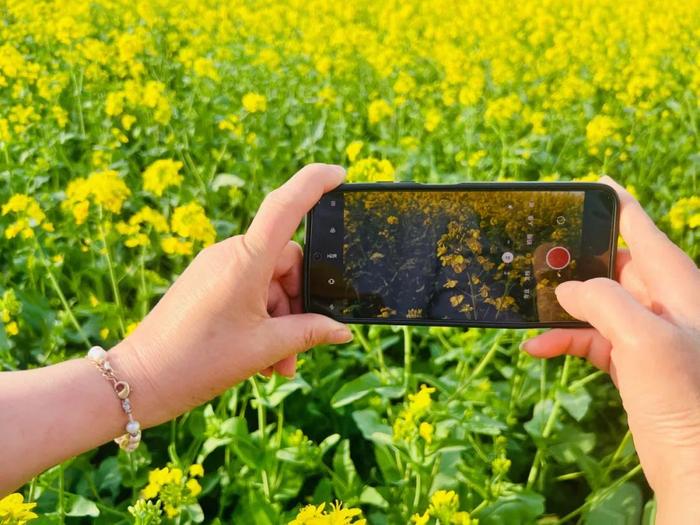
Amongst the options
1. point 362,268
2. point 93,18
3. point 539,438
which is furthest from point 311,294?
point 93,18

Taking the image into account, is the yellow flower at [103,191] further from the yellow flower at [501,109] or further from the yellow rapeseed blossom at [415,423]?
the yellow flower at [501,109]

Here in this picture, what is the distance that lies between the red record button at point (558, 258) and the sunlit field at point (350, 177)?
0.93ft

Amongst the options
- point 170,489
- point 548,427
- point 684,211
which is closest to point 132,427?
point 170,489

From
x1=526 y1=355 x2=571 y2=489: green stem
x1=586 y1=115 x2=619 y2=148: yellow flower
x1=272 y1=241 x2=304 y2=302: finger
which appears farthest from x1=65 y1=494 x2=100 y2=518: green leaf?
x1=586 y1=115 x2=619 y2=148: yellow flower

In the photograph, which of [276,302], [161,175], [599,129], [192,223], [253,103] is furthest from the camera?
[253,103]

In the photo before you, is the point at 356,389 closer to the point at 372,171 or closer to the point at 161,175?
the point at 372,171

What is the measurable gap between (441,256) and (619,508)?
597 millimetres

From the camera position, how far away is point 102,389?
101 cm

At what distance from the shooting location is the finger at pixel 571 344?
115 cm

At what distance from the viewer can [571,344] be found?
1164mm

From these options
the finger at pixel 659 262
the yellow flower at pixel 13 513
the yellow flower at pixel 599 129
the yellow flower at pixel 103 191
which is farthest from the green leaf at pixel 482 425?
the yellow flower at pixel 599 129

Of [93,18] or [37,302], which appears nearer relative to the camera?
[37,302]

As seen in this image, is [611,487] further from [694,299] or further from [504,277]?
[694,299]

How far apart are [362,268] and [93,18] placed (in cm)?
413
